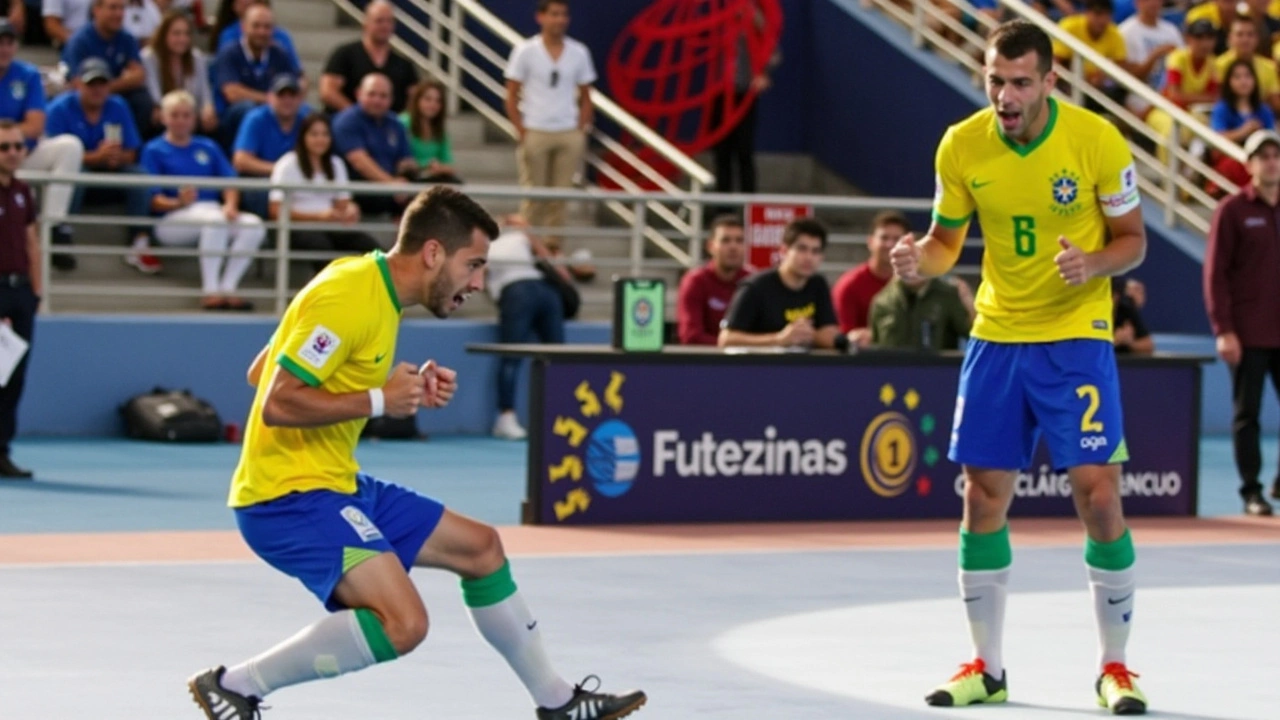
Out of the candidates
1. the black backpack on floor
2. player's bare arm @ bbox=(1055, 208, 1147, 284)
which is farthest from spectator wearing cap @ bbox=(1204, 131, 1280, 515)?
the black backpack on floor

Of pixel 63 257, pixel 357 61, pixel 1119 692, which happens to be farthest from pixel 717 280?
pixel 1119 692

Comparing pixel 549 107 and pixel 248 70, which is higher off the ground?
pixel 248 70

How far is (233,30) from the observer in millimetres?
19312

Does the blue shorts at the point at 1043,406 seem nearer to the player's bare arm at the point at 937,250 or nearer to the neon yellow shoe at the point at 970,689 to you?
the player's bare arm at the point at 937,250

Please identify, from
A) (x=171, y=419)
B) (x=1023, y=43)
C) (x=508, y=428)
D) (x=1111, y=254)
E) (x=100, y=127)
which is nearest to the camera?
(x=1023, y=43)

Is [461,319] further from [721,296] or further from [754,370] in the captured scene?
[754,370]

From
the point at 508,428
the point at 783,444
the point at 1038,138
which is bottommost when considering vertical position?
the point at 508,428

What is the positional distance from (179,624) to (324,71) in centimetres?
1098

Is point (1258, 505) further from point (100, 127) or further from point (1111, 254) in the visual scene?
point (100, 127)

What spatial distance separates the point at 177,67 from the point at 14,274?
4.96m

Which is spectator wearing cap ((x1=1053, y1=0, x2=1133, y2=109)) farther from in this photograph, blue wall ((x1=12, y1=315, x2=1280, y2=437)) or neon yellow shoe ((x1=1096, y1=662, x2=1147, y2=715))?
neon yellow shoe ((x1=1096, y1=662, x2=1147, y2=715))

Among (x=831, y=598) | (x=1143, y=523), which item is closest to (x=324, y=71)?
(x=1143, y=523)

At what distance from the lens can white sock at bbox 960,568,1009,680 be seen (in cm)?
791

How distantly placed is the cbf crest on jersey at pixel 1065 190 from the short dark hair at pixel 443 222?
7.15 ft
